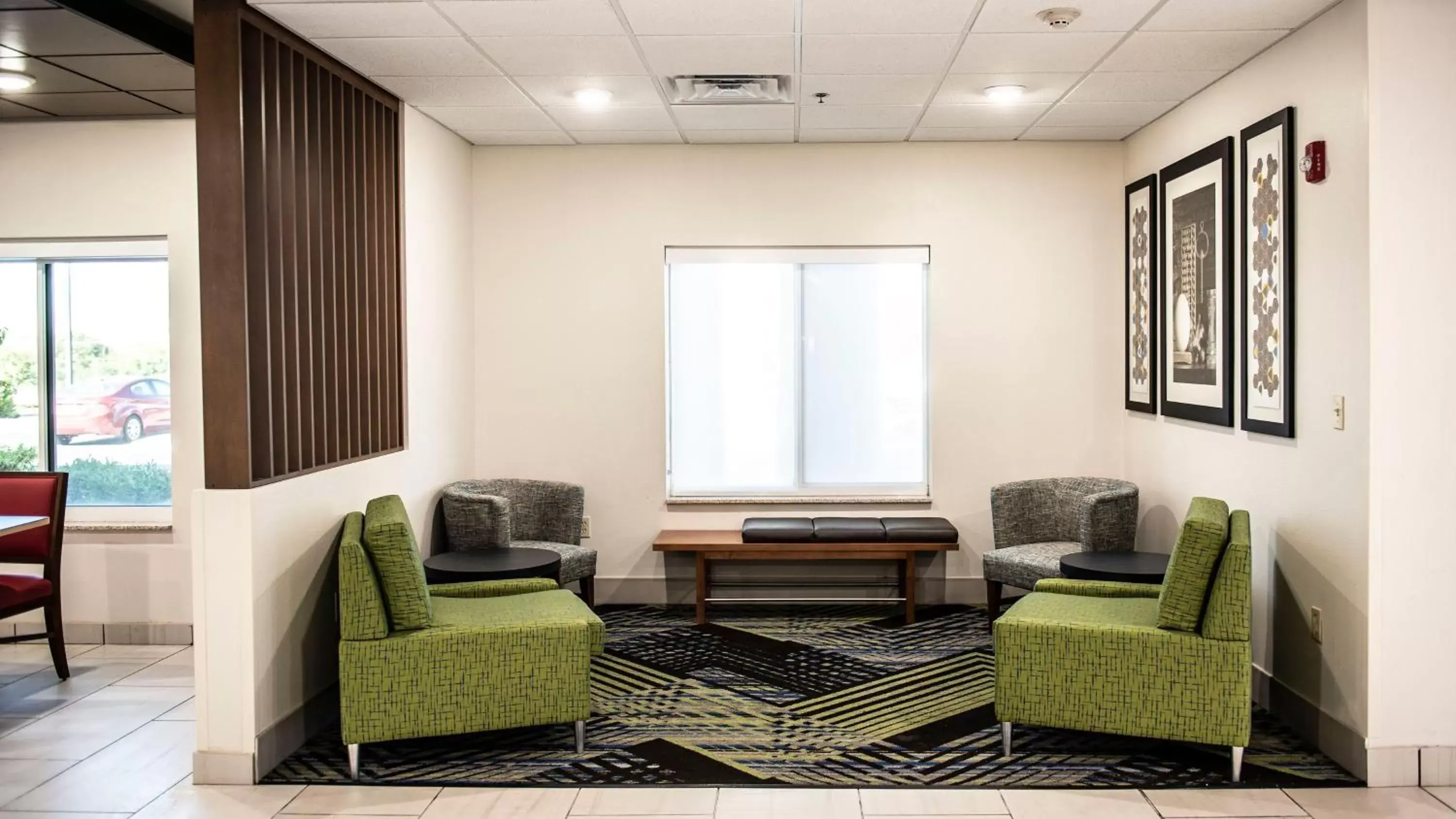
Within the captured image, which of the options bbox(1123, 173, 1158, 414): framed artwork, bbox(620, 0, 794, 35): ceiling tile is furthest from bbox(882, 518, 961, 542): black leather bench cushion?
bbox(620, 0, 794, 35): ceiling tile

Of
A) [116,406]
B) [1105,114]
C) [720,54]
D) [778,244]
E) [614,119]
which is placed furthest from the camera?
[778,244]

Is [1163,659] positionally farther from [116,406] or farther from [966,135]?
[116,406]

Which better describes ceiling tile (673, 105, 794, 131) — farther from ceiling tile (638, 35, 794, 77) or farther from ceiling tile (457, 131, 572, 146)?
ceiling tile (457, 131, 572, 146)

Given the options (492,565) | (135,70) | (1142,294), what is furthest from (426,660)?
(1142,294)

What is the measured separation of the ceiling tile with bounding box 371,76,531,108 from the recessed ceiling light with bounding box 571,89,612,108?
0.25 meters

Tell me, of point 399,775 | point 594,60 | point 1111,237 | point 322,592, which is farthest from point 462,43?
point 1111,237

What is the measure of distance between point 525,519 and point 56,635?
226 centimetres

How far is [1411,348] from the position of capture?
11.8ft

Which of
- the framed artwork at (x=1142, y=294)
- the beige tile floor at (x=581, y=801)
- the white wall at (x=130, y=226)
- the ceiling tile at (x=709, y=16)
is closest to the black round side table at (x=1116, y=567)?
the framed artwork at (x=1142, y=294)

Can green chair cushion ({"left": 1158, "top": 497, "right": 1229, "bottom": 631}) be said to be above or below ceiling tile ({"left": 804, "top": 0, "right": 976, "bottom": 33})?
below

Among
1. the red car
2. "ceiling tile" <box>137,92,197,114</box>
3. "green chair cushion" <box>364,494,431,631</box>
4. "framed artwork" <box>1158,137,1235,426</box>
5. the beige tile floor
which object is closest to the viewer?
the beige tile floor

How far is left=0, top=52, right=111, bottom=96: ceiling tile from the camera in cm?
452

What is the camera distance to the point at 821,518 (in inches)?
243

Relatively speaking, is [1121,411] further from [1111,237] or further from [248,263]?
[248,263]
